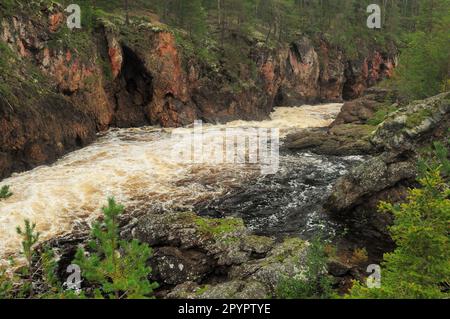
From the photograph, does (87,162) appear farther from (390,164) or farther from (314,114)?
(314,114)

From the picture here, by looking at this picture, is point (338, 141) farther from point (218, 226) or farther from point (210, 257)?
point (210, 257)

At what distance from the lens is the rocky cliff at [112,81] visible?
27.6m

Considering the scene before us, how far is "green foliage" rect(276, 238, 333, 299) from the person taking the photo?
35.3 ft

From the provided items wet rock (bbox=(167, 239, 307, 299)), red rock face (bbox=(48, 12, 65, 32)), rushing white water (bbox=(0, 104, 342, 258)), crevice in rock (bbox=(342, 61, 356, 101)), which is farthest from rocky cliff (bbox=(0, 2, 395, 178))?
wet rock (bbox=(167, 239, 307, 299))

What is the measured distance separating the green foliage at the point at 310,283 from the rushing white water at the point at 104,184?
11.6 meters

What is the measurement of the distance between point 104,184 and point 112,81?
64.7ft

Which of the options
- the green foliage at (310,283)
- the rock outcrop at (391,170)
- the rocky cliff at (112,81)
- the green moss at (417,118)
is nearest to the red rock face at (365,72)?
the rocky cliff at (112,81)

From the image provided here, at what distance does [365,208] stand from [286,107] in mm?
46473

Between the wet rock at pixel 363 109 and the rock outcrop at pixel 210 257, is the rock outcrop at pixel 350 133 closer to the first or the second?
the wet rock at pixel 363 109

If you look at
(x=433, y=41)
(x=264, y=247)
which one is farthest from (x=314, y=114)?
(x=264, y=247)

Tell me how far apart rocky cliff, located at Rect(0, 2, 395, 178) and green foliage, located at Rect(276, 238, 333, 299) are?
21.2 m

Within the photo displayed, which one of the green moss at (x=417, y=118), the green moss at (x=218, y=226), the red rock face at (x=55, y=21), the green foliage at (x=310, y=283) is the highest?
the red rock face at (x=55, y=21)

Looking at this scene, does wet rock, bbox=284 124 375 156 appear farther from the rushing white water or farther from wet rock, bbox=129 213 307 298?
wet rock, bbox=129 213 307 298

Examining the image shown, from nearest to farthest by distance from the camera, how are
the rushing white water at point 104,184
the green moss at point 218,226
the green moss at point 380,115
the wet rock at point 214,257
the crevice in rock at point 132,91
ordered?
1. the wet rock at point 214,257
2. the green moss at point 218,226
3. the rushing white water at point 104,184
4. the green moss at point 380,115
5. the crevice in rock at point 132,91
